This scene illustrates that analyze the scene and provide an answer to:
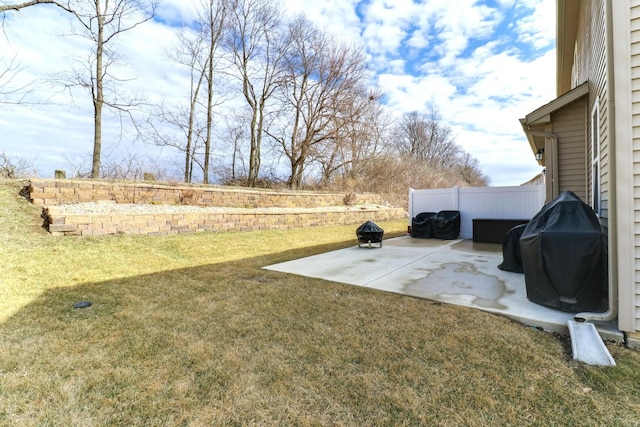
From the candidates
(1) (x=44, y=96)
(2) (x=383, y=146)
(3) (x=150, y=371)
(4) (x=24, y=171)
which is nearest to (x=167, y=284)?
(3) (x=150, y=371)

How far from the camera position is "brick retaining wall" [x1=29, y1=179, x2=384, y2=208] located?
5965 millimetres

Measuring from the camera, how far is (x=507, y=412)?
60.2 inches

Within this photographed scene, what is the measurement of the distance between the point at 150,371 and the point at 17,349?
3.83 feet

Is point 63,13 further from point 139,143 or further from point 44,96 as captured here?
point 139,143

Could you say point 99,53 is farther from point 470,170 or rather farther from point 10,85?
point 470,170

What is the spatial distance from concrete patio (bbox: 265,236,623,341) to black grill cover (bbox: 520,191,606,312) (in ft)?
0.54

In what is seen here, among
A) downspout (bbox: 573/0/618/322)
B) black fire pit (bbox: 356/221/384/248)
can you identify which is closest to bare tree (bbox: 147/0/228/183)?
black fire pit (bbox: 356/221/384/248)

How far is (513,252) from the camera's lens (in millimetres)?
4371

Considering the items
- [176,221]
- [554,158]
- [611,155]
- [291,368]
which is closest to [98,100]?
[176,221]

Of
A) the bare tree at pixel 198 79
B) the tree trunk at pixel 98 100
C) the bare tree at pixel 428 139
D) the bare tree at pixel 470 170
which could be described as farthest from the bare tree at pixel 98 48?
the bare tree at pixel 470 170

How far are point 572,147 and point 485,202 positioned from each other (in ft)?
10.4

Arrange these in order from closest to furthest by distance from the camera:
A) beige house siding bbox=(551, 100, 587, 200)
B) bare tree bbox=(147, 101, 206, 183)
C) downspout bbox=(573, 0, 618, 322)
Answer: downspout bbox=(573, 0, 618, 322) < beige house siding bbox=(551, 100, 587, 200) < bare tree bbox=(147, 101, 206, 183)

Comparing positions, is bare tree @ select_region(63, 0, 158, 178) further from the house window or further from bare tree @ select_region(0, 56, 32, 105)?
the house window

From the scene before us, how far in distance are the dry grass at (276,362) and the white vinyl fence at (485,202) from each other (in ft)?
21.1
